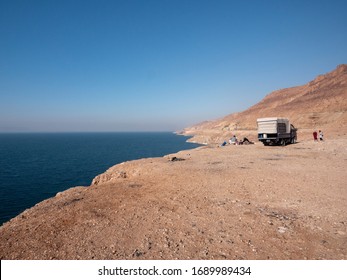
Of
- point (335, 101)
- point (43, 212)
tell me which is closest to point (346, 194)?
point (43, 212)

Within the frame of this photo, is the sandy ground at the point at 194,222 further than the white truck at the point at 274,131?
No

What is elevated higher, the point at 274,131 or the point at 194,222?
the point at 274,131

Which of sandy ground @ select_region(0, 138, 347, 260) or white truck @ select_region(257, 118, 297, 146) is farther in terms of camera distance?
white truck @ select_region(257, 118, 297, 146)

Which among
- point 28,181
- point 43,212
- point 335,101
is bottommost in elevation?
point 28,181

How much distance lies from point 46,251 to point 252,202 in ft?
25.7

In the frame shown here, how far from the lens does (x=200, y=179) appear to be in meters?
13.5

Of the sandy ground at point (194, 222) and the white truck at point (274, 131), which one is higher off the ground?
the white truck at point (274, 131)

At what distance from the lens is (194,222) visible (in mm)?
7855

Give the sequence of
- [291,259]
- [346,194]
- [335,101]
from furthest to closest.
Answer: [335,101] → [346,194] → [291,259]

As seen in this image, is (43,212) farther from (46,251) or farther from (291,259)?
(291,259)

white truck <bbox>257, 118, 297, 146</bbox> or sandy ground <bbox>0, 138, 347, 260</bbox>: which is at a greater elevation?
white truck <bbox>257, 118, 297, 146</bbox>

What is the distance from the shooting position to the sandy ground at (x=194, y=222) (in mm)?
6168

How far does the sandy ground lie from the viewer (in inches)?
243

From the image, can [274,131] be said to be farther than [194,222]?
Yes
